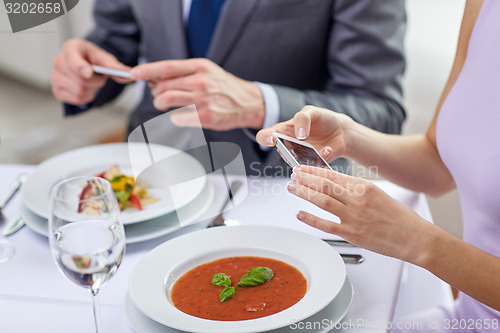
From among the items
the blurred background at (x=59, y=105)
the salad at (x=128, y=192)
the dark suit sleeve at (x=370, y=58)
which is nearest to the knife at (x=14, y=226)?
the salad at (x=128, y=192)

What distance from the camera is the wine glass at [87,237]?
631mm

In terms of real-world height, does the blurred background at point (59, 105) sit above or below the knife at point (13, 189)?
below

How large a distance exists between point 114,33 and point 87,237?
42.7 inches

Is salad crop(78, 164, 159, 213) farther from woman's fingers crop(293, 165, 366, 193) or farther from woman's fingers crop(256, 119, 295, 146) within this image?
woman's fingers crop(293, 165, 366, 193)

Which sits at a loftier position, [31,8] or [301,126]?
[31,8]

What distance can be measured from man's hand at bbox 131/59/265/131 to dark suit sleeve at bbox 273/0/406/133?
0.59 feet

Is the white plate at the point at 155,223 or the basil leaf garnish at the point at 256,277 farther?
the white plate at the point at 155,223

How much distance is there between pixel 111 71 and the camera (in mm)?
1240

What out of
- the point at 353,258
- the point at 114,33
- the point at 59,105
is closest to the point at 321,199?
the point at 353,258

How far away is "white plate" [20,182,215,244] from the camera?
0.90m

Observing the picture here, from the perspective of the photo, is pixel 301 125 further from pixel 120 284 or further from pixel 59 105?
pixel 59 105

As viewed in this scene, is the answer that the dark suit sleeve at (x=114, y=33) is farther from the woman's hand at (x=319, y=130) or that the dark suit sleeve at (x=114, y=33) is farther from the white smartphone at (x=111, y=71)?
the woman's hand at (x=319, y=130)

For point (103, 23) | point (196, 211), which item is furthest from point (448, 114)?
point (103, 23)

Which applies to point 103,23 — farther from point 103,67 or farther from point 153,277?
point 153,277
